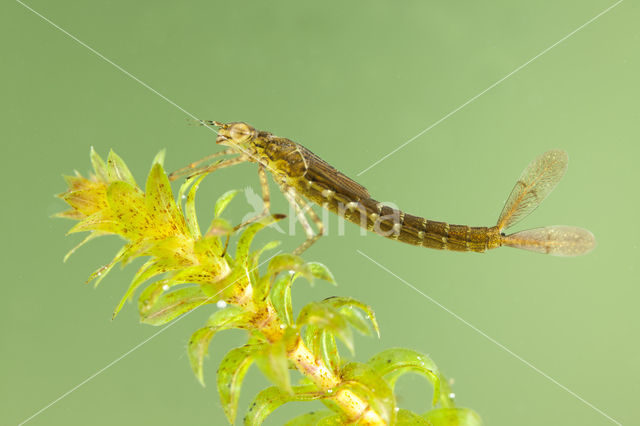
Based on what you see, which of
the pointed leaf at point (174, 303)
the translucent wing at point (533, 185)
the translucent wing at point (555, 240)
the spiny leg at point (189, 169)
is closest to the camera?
the pointed leaf at point (174, 303)

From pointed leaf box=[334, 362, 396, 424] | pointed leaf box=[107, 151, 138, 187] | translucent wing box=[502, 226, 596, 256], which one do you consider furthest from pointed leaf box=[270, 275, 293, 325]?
translucent wing box=[502, 226, 596, 256]

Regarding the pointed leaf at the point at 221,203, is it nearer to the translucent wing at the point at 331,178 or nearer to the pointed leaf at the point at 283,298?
the pointed leaf at the point at 283,298

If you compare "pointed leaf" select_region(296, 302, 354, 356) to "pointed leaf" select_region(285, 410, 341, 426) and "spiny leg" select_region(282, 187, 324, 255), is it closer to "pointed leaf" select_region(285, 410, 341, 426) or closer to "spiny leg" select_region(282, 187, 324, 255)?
"pointed leaf" select_region(285, 410, 341, 426)

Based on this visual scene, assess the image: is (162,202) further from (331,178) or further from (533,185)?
(533,185)

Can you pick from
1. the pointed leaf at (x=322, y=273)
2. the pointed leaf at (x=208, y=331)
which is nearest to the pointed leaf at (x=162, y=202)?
the pointed leaf at (x=208, y=331)

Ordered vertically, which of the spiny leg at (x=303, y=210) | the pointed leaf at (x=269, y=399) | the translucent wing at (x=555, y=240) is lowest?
the pointed leaf at (x=269, y=399)

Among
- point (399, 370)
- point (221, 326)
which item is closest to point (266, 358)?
point (221, 326)

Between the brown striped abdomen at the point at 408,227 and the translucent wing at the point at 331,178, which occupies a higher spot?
the translucent wing at the point at 331,178
